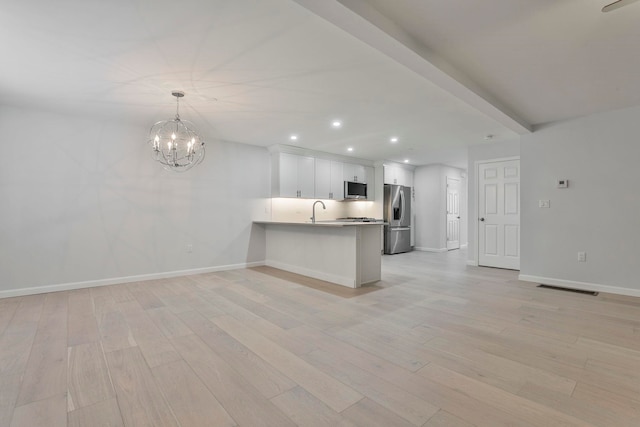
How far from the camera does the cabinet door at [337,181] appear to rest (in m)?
6.86

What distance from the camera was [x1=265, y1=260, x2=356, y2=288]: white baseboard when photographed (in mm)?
4165

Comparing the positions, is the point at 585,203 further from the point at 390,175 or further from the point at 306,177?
the point at 306,177

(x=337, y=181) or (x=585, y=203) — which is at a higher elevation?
(x=337, y=181)

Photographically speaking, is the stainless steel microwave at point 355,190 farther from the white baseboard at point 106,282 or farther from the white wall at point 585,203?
the white wall at point 585,203

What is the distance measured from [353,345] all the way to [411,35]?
241 centimetres

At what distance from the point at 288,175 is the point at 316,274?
7.44 ft

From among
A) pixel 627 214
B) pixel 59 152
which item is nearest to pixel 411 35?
pixel 627 214

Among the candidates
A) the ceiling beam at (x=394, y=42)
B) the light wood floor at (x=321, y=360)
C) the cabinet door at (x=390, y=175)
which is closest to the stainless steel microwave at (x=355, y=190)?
the cabinet door at (x=390, y=175)

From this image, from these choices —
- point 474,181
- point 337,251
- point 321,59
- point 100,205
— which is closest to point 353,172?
point 474,181

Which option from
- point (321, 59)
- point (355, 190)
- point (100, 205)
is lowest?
point (100, 205)

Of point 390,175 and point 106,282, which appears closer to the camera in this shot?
point 106,282

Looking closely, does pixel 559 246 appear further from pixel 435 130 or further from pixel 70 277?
pixel 70 277

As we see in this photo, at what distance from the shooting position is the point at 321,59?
2.52 metres

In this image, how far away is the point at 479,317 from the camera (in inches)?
115
